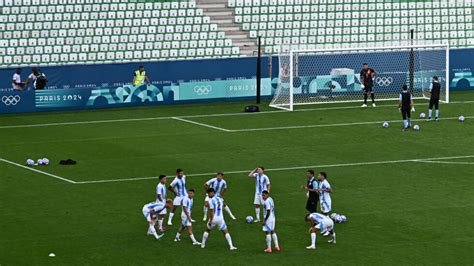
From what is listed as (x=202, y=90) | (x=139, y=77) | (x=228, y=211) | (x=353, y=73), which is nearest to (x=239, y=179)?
(x=228, y=211)

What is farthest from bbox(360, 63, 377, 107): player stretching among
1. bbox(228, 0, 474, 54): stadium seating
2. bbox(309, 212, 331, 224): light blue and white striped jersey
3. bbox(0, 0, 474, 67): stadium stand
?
bbox(309, 212, 331, 224): light blue and white striped jersey

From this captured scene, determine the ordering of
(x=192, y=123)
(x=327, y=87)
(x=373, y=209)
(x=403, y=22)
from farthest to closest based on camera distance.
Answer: (x=403, y=22)
(x=327, y=87)
(x=192, y=123)
(x=373, y=209)

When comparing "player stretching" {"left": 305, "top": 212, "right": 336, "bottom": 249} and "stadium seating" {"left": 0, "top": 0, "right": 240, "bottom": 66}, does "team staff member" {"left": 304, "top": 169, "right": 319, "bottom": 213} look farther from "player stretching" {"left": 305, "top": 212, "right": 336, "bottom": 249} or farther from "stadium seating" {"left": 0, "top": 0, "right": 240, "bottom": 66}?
"stadium seating" {"left": 0, "top": 0, "right": 240, "bottom": 66}

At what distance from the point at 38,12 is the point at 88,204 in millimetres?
25878

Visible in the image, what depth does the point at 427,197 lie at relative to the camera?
40.3 meters

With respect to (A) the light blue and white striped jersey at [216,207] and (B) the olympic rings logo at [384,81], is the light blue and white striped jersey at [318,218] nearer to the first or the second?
(A) the light blue and white striped jersey at [216,207]

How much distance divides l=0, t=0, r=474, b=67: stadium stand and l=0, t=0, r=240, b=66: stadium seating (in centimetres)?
5

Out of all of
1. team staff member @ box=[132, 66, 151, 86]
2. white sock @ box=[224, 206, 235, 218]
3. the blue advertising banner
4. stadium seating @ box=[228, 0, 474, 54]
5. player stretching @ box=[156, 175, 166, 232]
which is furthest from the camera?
stadium seating @ box=[228, 0, 474, 54]

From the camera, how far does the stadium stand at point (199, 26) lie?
62844 mm

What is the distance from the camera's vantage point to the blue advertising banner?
192ft

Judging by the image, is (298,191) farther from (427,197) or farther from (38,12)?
(38,12)

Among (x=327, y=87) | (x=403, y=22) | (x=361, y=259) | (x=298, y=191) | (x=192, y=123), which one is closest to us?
(x=361, y=259)

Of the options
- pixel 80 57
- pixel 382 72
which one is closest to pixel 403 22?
pixel 382 72

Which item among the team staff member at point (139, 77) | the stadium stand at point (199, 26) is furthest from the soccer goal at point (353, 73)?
the team staff member at point (139, 77)
